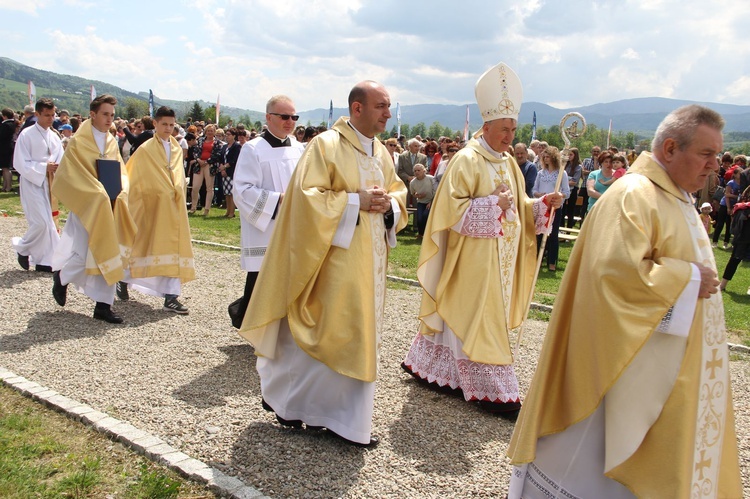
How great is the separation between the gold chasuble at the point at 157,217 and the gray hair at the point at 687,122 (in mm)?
6151

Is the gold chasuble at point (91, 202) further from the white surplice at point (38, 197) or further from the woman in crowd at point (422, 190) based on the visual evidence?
the woman in crowd at point (422, 190)

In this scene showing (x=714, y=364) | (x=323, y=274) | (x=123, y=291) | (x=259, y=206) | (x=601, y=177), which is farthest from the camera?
Answer: (x=601, y=177)

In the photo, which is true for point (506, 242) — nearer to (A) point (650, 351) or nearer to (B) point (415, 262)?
(A) point (650, 351)

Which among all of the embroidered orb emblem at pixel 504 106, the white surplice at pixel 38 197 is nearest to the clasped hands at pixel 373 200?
the embroidered orb emblem at pixel 504 106

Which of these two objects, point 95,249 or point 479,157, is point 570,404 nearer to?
point 479,157

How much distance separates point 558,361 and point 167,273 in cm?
573

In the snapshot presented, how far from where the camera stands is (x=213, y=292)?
9016 millimetres

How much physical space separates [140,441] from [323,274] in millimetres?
1632

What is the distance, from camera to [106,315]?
735 centimetres

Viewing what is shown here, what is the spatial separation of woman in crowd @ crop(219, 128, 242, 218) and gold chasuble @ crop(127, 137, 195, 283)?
26.7ft

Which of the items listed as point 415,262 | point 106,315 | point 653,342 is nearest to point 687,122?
point 653,342

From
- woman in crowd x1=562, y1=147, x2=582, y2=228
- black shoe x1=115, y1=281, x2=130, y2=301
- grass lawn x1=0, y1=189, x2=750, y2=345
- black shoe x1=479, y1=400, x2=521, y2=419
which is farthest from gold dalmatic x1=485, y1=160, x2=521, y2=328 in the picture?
woman in crowd x1=562, y1=147, x2=582, y2=228

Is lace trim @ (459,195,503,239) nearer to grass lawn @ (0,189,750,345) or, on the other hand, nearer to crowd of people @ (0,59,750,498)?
crowd of people @ (0,59,750,498)

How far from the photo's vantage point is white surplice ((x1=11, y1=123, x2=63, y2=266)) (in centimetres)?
948
